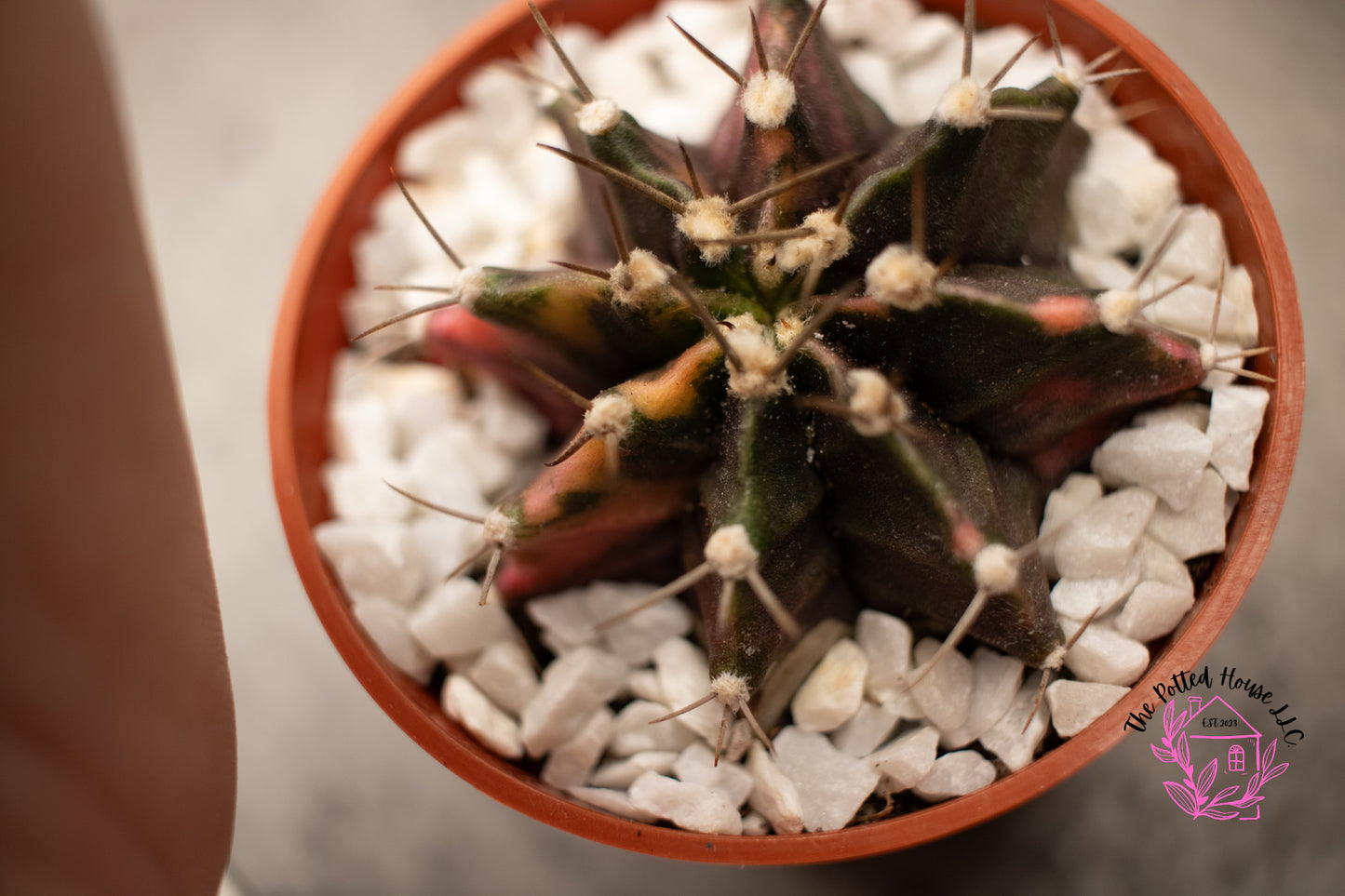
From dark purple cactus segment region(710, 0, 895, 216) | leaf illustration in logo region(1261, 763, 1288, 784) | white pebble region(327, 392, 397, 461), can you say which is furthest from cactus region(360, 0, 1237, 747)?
leaf illustration in logo region(1261, 763, 1288, 784)

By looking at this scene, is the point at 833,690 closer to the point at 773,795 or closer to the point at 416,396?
the point at 773,795

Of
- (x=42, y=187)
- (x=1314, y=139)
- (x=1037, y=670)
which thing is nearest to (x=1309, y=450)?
(x=1314, y=139)

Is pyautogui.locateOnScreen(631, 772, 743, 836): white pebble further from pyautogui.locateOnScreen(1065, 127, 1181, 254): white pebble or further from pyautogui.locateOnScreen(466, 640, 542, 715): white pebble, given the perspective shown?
pyautogui.locateOnScreen(1065, 127, 1181, 254): white pebble

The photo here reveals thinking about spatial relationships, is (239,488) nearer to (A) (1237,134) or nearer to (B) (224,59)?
(B) (224,59)

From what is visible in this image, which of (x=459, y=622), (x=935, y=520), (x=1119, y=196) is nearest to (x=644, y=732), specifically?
(x=459, y=622)

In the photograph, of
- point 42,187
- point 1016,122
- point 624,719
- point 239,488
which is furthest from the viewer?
point 239,488

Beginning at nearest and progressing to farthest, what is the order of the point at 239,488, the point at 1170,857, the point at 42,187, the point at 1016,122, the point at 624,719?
the point at 42,187, the point at 1016,122, the point at 624,719, the point at 1170,857, the point at 239,488

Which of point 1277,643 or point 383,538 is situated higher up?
point 383,538
